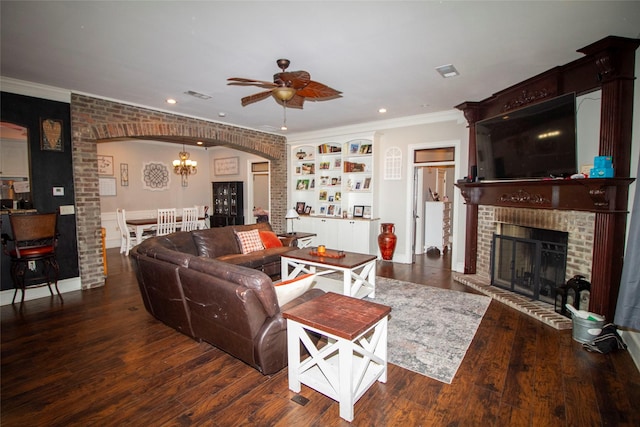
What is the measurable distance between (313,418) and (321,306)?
0.69 metres

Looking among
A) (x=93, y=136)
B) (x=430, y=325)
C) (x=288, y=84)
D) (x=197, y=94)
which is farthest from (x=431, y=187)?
(x=93, y=136)

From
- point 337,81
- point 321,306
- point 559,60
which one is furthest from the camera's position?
point 337,81

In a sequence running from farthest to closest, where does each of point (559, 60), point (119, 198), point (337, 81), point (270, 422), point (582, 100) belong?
point (119, 198)
point (337, 81)
point (582, 100)
point (559, 60)
point (270, 422)

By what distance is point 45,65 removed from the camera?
3361 mm

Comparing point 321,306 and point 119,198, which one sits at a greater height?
point 119,198

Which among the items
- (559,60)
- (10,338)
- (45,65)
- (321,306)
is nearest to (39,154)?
(45,65)

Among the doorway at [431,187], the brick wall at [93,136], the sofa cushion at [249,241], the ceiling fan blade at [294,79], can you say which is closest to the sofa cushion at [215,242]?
the sofa cushion at [249,241]

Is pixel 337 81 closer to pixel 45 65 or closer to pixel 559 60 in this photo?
pixel 559 60

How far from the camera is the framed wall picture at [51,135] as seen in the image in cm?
409

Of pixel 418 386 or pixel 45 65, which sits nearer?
pixel 418 386

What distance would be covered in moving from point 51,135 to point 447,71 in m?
5.12

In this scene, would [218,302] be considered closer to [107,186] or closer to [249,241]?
[249,241]

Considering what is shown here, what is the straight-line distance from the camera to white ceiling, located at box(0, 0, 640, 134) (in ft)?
7.57

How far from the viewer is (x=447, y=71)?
3.49m
